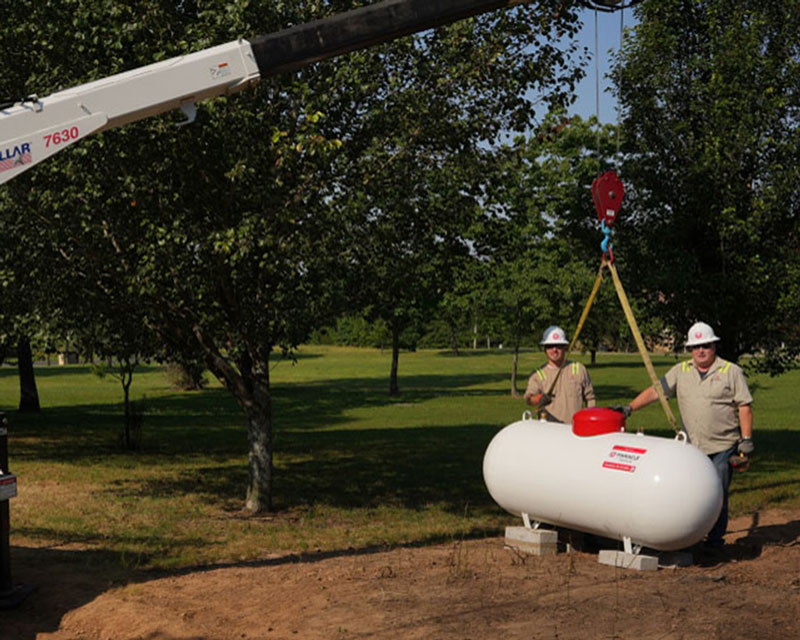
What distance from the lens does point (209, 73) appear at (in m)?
9.04

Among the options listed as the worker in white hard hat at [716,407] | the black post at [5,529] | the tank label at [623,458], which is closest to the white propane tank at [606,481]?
the tank label at [623,458]

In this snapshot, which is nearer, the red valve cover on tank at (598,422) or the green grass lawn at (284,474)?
the red valve cover on tank at (598,422)

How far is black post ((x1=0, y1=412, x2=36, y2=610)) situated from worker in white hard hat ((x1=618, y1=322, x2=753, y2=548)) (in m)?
6.32

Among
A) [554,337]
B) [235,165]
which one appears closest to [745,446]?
[554,337]

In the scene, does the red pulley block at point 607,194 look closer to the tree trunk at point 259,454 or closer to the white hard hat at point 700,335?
the white hard hat at point 700,335

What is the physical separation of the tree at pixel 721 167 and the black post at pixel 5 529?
13.0 meters

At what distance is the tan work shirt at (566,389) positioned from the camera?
1141cm

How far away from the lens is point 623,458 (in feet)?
32.2

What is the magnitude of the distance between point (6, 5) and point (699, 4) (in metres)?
13.1

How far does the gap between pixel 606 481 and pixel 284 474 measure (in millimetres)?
10232

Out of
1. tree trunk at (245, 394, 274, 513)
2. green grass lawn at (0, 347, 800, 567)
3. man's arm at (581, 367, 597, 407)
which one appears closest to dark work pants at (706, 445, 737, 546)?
man's arm at (581, 367, 597, 407)

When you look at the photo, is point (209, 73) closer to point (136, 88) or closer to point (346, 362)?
point (136, 88)

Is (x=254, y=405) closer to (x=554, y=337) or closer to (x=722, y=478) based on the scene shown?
(x=554, y=337)

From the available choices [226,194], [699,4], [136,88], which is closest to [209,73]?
[136,88]
